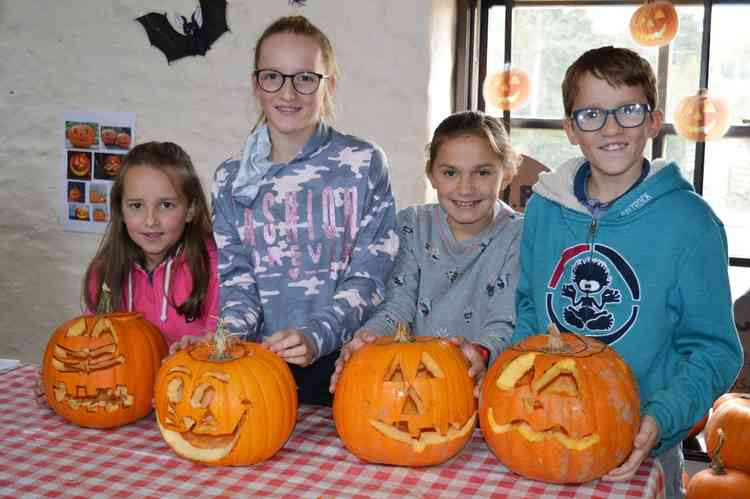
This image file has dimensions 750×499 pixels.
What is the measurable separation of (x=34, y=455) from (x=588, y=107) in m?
1.12

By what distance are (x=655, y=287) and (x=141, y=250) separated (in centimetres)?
116

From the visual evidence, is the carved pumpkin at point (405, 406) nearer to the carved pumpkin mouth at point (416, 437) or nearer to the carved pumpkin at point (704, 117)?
the carved pumpkin mouth at point (416, 437)

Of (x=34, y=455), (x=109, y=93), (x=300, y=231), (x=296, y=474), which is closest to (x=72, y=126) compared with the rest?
(x=109, y=93)

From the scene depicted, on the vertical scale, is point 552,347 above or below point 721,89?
below

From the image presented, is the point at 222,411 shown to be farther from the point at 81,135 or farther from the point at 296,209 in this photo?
the point at 81,135

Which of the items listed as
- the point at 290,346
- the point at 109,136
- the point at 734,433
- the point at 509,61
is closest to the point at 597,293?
the point at 290,346

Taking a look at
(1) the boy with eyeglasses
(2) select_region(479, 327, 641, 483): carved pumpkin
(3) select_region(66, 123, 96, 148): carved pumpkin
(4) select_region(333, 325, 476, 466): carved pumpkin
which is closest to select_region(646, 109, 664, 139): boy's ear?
(1) the boy with eyeglasses

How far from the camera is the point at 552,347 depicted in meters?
1.24

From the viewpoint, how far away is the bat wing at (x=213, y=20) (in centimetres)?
310

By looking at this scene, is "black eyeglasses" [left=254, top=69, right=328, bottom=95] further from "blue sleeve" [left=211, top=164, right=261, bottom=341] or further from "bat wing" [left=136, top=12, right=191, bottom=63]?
"bat wing" [left=136, top=12, right=191, bottom=63]

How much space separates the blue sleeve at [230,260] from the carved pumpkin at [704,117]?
1913 mm

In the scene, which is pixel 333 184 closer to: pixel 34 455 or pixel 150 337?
pixel 150 337

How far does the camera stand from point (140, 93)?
10.8 feet

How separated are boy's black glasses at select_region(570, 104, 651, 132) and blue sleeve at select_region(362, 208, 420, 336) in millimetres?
511
